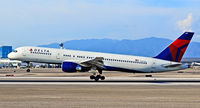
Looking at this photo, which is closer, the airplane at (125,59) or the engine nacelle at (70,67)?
the engine nacelle at (70,67)

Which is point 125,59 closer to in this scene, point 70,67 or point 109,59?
point 109,59

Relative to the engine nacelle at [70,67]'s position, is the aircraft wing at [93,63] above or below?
above

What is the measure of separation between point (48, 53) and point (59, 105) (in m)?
27.4

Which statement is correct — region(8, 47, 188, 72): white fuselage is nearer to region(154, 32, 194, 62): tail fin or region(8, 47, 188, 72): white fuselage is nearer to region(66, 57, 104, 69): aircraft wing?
region(154, 32, 194, 62): tail fin

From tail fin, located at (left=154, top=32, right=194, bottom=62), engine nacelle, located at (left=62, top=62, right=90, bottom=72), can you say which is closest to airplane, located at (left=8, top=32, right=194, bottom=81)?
tail fin, located at (left=154, top=32, right=194, bottom=62)

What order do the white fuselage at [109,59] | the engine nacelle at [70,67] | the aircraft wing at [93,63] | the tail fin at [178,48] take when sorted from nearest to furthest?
the engine nacelle at [70,67] → the aircraft wing at [93,63] → the tail fin at [178,48] → the white fuselage at [109,59]

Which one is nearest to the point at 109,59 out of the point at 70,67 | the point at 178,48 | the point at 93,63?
the point at 93,63

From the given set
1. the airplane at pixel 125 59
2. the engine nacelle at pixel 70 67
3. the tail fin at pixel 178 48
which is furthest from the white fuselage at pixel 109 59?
the engine nacelle at pixel 70 67

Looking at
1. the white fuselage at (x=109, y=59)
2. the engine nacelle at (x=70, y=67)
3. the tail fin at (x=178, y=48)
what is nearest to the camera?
the engine nacelle at (x=70, y=67)

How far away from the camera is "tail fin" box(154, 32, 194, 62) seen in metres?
46.2

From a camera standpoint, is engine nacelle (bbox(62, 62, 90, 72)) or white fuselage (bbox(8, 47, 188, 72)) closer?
engine nacelle (bbox(62, 62, 90, 72))

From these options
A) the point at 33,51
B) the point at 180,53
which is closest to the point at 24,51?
the point at 33,51

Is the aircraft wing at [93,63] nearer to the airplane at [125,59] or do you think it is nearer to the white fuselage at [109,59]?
the airplane at [125,59]

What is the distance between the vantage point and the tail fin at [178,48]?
46.2 m
